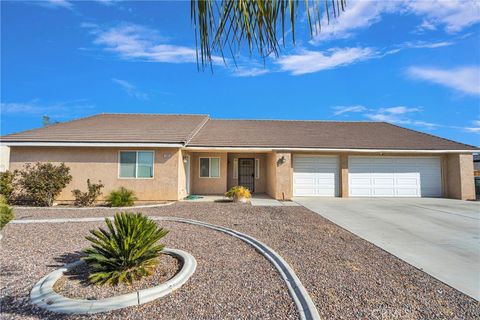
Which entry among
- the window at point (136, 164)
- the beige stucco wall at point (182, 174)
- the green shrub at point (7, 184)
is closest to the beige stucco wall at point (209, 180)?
the beige stucco wall at point (182, 174)

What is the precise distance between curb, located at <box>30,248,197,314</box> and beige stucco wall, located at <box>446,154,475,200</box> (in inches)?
678

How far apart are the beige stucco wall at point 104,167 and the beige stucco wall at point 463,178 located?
15.5m

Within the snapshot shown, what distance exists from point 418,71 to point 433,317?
3202mm

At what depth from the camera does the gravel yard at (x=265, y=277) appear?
337cm

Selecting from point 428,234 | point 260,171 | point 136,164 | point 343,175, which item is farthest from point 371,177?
point 136,164

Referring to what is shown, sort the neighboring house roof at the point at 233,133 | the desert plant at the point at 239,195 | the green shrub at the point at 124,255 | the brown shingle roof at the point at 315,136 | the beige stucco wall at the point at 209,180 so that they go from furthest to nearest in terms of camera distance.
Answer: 1. the beige stucco wall at the point at 209,180
2. the brown shingle roof at the point at 315,136
3. the neighboring house roof at the point at 233,133
4. the desert plant at the point at 239,195
5. the green shrub at the point at 124,255

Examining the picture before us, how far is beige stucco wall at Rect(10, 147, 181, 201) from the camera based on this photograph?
13422 millimetres

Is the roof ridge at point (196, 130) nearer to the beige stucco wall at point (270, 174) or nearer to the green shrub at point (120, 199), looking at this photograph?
the green shrub at point (120, 199)

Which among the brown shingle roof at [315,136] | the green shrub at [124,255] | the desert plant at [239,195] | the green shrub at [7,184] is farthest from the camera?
the brown shingle roof at [315,136]

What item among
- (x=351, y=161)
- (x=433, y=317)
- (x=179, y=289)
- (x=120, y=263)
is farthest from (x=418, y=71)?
(x=351, y=161)

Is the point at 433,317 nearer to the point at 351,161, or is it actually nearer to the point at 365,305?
the point at 365,305

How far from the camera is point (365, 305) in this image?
3514 millimetres

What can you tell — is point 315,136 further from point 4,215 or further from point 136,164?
point 4,215

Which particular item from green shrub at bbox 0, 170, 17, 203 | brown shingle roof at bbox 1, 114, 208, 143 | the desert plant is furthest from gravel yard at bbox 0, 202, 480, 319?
brown shingle roof at bbox 1, 114, 208, 143
